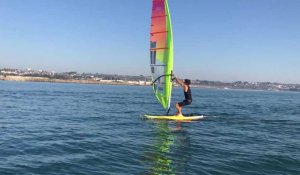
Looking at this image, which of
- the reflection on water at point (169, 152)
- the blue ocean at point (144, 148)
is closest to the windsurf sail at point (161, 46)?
the blue ocean at point (144, 148)

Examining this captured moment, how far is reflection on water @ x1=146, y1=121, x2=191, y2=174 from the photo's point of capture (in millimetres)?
14375

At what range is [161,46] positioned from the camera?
29234 mm

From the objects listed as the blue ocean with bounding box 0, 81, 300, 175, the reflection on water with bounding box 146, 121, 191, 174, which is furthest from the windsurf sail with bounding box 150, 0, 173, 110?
the reflection on water with bounding box 146, 121, 191, 174

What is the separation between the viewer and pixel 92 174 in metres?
13.3

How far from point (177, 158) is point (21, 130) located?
11309mm

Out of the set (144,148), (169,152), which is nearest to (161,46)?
(144,148)

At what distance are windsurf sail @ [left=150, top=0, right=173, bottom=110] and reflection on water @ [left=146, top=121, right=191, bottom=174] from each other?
535cm

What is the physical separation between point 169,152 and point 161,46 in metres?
13.4

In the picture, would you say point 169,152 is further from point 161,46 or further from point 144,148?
point 161,46

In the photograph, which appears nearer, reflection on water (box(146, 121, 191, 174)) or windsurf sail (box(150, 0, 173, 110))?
reflection on water (box(146, 121, 191, 174))

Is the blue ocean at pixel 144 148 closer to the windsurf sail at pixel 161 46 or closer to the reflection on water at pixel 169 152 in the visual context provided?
the reflection on water at pixel 169 152

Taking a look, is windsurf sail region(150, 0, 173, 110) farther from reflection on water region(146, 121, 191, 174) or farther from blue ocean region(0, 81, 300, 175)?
reflection on water region(146, 121, 191, 174)

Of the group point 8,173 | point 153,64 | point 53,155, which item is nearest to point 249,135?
point 153,64

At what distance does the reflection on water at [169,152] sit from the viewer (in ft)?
47.2
